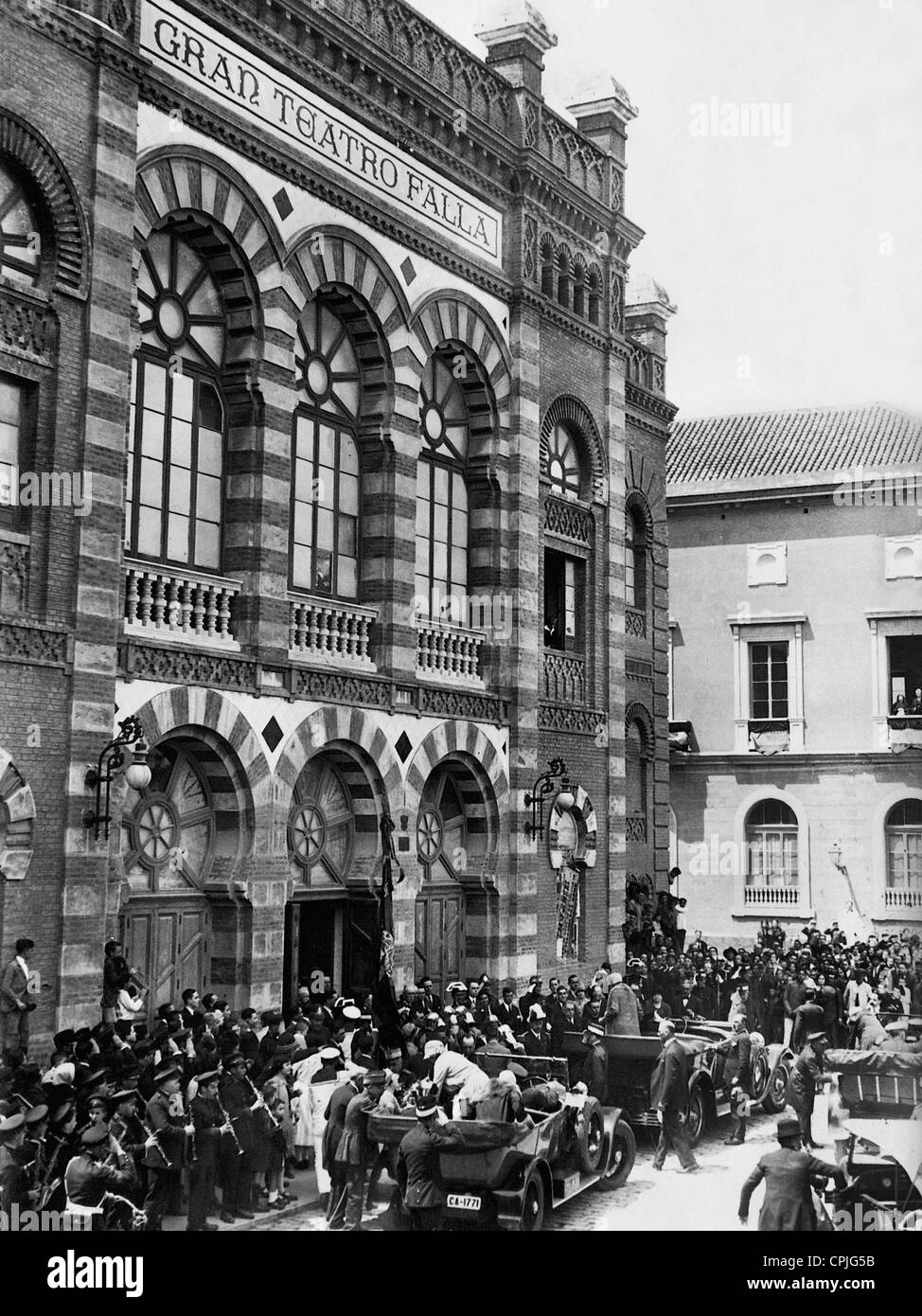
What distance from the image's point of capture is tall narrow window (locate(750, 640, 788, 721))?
37.2 meters

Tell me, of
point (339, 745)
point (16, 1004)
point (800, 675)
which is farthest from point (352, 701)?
point (800, 675)

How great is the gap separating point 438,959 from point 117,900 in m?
7.28

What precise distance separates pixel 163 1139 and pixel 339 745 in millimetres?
7978

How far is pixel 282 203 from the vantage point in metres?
19.4

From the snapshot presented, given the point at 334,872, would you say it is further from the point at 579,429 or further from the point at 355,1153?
the point at 579,429

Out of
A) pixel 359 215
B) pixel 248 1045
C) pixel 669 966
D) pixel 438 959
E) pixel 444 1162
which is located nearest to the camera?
pixel 444 1162

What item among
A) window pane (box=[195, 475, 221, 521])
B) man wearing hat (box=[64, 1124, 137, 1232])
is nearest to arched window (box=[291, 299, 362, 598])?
window pane (box=[195, 475, 221, 521])

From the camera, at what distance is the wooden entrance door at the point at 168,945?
17297mm

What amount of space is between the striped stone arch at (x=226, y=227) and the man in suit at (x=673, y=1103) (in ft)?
31.8

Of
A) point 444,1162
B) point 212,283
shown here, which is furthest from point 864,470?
point 444,1162

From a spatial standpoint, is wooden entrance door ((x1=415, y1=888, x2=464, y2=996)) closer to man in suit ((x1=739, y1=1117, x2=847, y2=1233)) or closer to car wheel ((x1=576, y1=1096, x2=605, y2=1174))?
car wheel ((x1=576, y1=1096, x2=605, y2=1174))

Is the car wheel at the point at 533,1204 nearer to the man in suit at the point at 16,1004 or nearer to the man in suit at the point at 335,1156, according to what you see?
the man in suit at the point at 335,1156

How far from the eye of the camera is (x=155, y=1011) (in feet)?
56.6

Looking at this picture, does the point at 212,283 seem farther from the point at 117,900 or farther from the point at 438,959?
the point at 438,959
